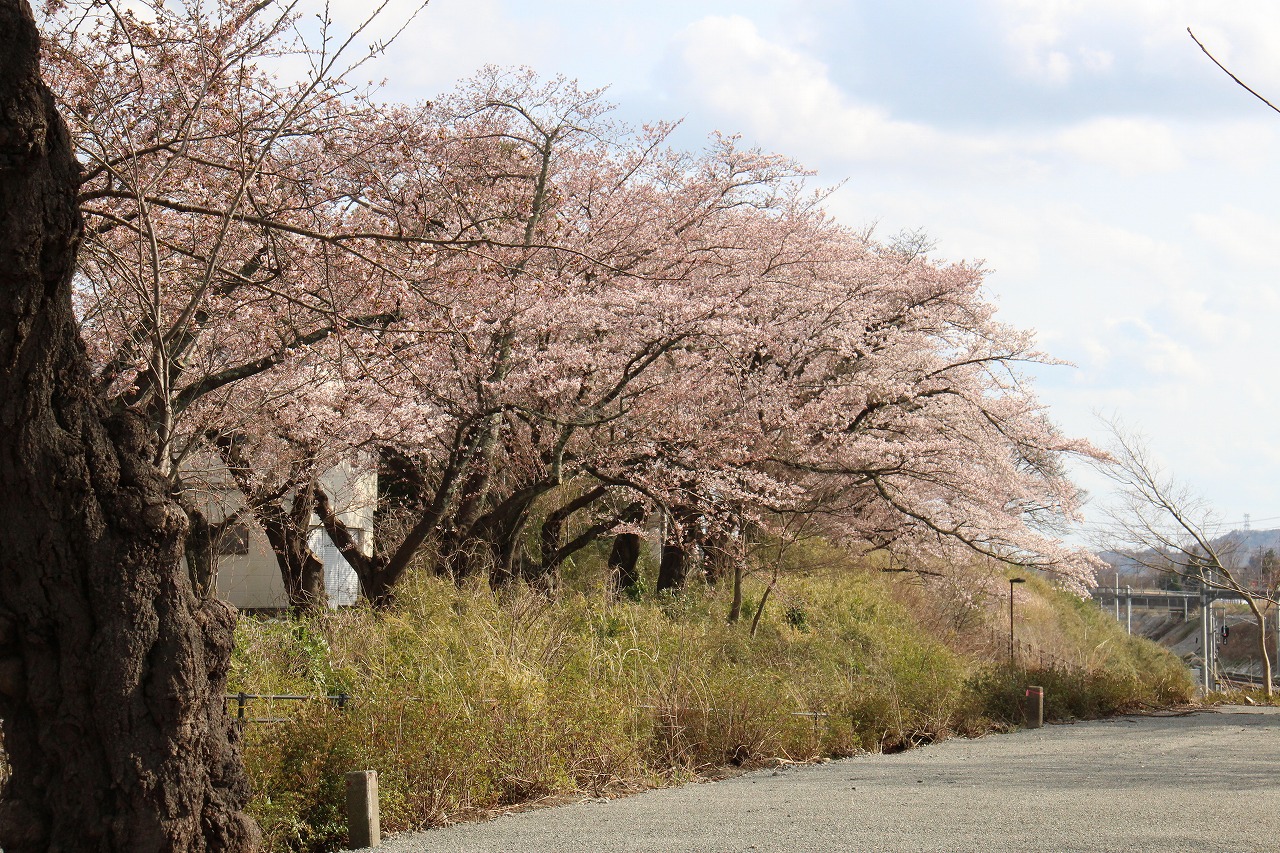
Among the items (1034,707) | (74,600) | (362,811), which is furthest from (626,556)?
(74,600)

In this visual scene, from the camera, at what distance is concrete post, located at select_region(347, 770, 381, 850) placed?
626cm

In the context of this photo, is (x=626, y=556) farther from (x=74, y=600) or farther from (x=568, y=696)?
(x=74, y=600)

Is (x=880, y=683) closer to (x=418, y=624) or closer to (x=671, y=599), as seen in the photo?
(x=671, y=599)

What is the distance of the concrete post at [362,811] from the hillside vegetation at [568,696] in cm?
26

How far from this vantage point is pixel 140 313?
725 centimetres

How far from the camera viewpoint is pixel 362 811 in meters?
6.29

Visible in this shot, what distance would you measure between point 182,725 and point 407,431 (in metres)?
8.51

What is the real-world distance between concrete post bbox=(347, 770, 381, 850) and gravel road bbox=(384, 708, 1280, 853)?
5.1 inches

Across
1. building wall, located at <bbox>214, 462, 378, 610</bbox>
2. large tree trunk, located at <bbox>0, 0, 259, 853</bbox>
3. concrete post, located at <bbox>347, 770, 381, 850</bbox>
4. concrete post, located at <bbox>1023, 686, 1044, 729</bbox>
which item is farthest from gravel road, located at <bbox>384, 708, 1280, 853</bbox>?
building wall, located at <bbox>214, 462, 378, 610</bbox>

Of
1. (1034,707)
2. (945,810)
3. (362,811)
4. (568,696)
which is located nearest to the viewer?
(362,811)

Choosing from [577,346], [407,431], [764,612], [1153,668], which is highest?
[577,346]

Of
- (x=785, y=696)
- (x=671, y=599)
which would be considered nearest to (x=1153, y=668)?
(x=671, y=599)

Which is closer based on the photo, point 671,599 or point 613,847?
point 613,847

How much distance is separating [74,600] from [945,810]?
5.57m
